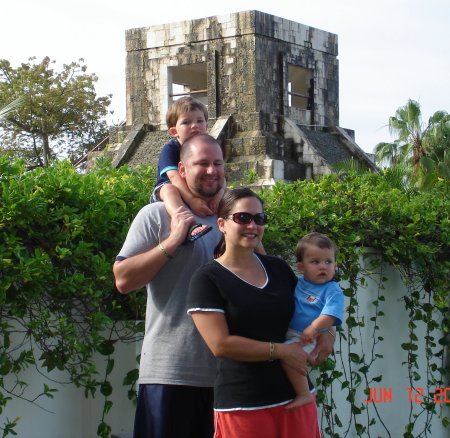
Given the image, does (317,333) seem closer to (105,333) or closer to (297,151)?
(105,333)

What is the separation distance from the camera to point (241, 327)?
3926 millimetres

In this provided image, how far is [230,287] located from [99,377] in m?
1.38

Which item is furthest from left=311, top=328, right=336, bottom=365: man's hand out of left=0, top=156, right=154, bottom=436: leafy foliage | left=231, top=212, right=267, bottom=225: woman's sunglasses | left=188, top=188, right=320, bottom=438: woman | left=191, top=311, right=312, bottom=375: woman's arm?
left=0, top=156, right=154, bottom=436: leafy foliage

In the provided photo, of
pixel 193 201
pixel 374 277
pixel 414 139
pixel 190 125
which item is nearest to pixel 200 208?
pixel 193 201

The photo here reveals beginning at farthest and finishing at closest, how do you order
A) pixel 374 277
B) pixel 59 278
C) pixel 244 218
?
1. pixel 374 277
2. pixel 59 278
3. pixel 244 218

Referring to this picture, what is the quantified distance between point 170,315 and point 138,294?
914mm

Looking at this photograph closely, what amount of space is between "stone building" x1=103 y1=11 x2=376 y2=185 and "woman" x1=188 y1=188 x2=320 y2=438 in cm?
1689

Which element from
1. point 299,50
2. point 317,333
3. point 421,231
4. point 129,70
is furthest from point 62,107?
point 317,333

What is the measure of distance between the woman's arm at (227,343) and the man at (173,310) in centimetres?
21

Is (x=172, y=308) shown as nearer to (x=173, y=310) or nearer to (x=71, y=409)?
(x=173, y=310)

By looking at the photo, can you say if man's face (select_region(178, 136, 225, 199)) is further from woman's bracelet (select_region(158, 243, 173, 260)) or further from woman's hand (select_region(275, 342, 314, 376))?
woman's hand (select_region(275, 342, 314, 376))

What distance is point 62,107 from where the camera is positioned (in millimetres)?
31547

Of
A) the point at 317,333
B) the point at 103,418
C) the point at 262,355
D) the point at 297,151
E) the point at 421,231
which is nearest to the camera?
the point at 262,355
